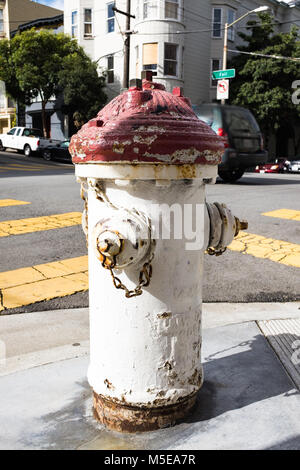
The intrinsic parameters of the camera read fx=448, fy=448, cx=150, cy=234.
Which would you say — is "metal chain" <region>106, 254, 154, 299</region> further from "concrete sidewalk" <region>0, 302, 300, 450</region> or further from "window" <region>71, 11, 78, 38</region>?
"window" <region>71, 11, 78, 38</region>

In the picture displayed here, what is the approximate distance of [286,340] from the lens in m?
3.09

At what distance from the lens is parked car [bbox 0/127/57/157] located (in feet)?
77.4

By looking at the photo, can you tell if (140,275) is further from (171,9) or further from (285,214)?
(171,9)

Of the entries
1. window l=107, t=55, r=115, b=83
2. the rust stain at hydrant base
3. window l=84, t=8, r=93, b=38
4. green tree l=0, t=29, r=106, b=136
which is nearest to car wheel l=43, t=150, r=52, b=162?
green tree l=0, t=29, r=106, b=136

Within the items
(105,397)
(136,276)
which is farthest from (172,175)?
(105,397)

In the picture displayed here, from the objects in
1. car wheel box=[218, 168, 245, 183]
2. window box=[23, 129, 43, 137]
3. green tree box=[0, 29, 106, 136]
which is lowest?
car wheel box=[218, 168, 245, 183]

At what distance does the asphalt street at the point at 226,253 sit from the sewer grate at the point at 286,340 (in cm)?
65

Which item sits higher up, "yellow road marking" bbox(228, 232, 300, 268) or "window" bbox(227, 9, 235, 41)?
"window" bbox(227, 9, 235, 41)

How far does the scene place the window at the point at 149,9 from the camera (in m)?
25.7

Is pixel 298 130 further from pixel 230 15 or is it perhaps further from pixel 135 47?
pixel 135 47

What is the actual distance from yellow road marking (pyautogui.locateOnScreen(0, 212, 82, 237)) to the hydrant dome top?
14.4 feet

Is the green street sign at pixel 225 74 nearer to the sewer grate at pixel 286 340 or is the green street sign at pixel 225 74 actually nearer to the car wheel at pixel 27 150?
the car wheel at pixel 27 150

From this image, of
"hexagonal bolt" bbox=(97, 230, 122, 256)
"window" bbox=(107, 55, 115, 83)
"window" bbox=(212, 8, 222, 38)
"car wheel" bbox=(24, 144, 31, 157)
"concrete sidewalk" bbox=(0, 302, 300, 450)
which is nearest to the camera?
"hexagonal bolt" bbox=(97, 230, 122, 256)

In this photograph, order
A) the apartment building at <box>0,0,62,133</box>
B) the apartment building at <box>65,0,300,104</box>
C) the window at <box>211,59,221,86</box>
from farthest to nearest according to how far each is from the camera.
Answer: the apartment building at <box>0,0,62,133</box> → the window at <box>211,59,221,86</box> → the apartment building at <box>65,0,300,104</box>
